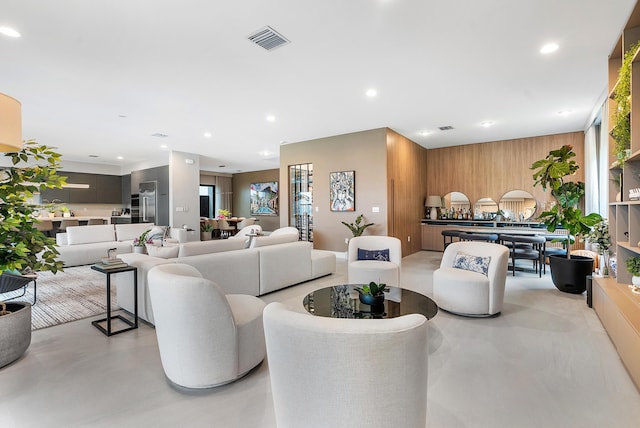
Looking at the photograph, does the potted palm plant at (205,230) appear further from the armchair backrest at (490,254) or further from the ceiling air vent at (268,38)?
the armchair backrest at (490,254)

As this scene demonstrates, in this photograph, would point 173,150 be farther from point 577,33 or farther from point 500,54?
point 577,33

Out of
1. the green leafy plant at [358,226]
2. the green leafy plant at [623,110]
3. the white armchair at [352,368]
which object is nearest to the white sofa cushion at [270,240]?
the green leafy plant at [358,226]

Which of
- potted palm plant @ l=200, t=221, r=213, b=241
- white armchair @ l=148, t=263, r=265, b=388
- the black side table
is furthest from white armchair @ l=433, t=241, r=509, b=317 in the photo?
potted palm plant @ l=200, t=221, r=213, b=241

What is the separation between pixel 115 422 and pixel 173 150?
7933 millimetres

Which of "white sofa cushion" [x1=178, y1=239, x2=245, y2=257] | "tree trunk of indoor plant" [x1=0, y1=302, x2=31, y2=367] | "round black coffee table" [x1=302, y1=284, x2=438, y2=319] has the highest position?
"white sofa cushion" [x1=178, y1=239, x2=245, y2=257]

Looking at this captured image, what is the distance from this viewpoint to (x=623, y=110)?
9.50 feet

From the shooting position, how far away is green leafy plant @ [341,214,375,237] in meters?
6.43

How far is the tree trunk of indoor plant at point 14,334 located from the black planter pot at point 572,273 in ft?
19.3

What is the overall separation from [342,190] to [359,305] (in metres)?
4.61

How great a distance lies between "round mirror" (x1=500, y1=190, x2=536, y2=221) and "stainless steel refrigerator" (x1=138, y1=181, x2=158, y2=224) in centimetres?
978

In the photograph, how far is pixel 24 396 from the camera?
6.50 ft

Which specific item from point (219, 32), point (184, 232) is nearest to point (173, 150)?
point (184, 232)

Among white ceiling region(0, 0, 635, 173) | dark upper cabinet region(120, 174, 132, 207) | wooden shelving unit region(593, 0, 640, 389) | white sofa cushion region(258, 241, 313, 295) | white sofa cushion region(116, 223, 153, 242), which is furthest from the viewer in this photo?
dark upper cabinet region(120, 174, 132, 207)

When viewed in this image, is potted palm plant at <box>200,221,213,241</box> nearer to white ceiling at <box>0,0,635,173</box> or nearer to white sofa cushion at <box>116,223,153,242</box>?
white sofa cushion at <box>116,223,153,242</box>
